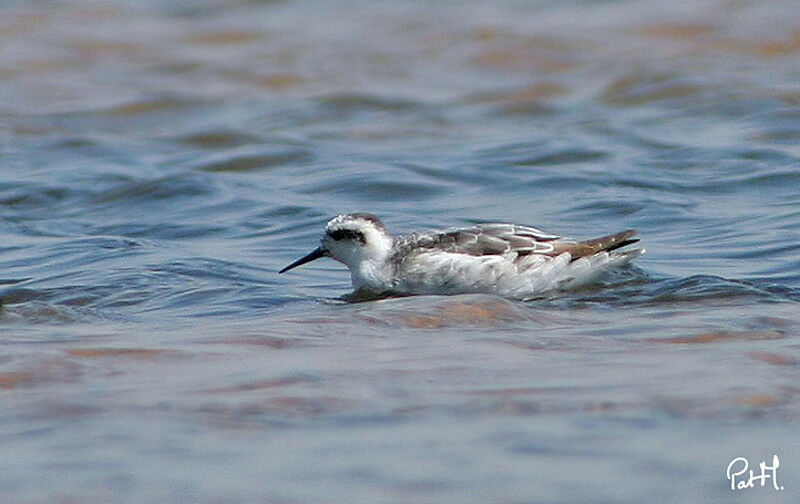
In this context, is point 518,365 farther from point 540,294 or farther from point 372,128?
point 372,128

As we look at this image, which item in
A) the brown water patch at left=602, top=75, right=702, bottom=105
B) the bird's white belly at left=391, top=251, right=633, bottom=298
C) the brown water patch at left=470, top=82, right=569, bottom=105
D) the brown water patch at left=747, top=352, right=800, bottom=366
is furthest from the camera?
the brown water patch at left=470, top=82, right=569, bottom=105

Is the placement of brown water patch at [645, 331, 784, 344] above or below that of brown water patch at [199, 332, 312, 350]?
below

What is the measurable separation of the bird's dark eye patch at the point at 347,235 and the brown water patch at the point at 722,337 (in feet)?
9.75

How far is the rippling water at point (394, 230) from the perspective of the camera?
17.7 ft

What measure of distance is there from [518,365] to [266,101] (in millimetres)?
11016

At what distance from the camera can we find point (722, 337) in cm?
752

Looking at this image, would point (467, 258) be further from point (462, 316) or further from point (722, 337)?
point (722, 337)

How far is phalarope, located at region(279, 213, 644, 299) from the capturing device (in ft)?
31.8

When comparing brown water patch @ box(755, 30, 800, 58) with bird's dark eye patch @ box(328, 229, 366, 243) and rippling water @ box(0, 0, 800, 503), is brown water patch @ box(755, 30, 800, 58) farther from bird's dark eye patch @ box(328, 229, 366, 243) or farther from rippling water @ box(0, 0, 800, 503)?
bird's dark eye patch @ box(328, 229, 366, 243)

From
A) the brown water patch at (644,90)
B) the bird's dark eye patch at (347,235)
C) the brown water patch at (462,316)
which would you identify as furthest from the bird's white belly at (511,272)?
the brown water patch at (644,90)

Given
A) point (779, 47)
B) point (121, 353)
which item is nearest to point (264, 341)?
point (121, 353)

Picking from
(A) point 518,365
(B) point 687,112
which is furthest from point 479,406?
(B) point 687,112

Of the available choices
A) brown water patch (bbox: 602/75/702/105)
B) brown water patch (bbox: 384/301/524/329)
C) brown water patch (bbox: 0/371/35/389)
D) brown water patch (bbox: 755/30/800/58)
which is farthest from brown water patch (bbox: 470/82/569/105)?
brown water patch (bbox: 0/371/35/389)

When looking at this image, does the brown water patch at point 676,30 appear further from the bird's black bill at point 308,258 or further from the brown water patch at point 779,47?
the bird's black bill at point 308,258
